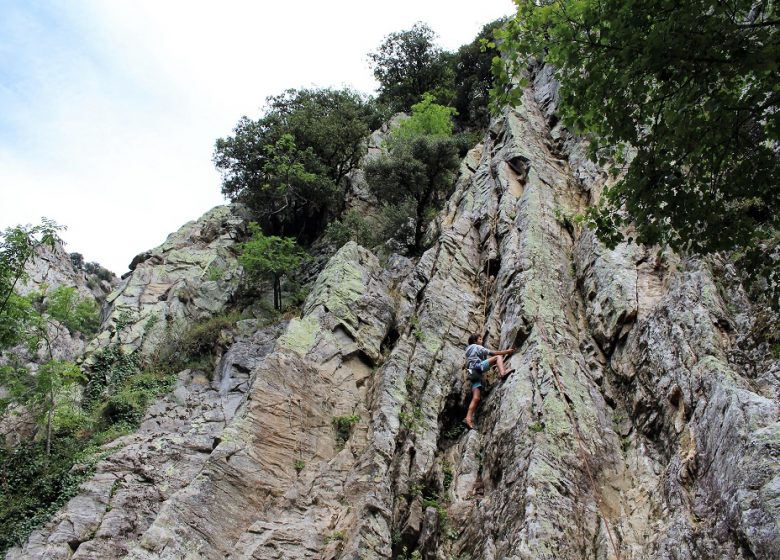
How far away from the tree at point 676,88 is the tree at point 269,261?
1583cm

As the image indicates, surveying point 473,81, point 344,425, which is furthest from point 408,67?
point 344,425

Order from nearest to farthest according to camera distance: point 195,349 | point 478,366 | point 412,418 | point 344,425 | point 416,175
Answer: point 412,418
point 478,366
point 344,425
point 195,349
point 416,175

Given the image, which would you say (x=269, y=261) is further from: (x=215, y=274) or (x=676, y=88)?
(x=676, y=88)

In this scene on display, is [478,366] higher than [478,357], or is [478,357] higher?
[478,357]

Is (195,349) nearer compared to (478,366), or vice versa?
(478,366)

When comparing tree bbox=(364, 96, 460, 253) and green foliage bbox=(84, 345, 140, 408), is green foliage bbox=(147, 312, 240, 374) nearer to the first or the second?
green foliage bbox=(84, 345, 140, 408)

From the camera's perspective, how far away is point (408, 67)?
3938cm

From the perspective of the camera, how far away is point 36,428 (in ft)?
54.7

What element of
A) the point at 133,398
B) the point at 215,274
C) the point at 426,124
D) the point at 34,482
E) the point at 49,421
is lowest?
the point at 34,482

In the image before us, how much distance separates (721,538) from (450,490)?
199 inches

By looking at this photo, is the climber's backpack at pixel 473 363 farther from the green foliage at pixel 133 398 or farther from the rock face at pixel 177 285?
the rock face at pixel 177 285

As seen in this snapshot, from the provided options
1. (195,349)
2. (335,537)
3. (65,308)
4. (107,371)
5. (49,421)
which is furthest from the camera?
(195,349)

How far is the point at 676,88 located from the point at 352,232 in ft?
59.2

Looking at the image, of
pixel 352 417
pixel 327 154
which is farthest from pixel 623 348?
pixel 327 154
